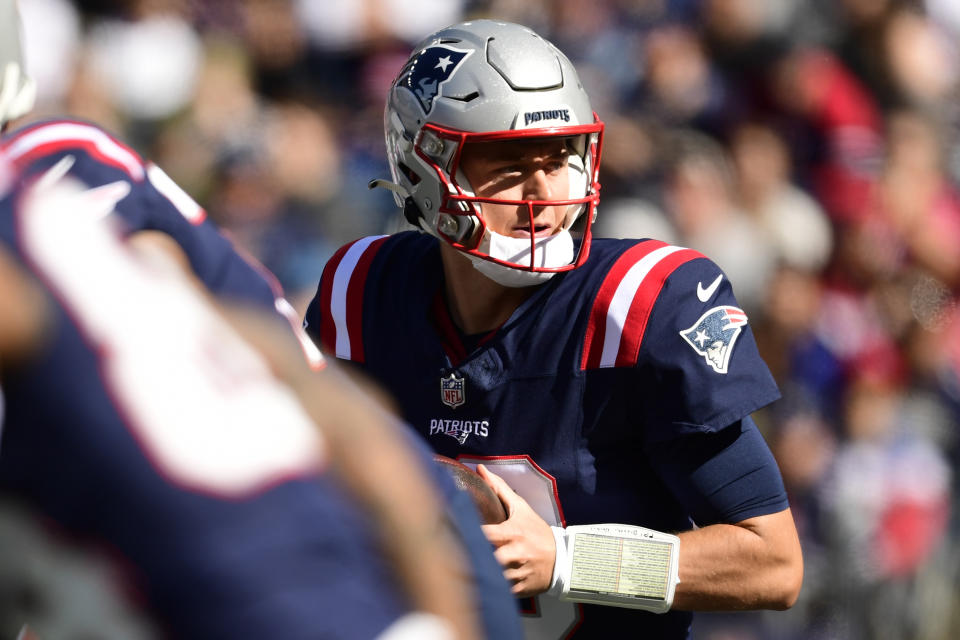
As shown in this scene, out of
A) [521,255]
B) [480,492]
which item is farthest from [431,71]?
[480,492]

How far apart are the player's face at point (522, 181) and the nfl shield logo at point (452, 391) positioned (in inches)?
12.1

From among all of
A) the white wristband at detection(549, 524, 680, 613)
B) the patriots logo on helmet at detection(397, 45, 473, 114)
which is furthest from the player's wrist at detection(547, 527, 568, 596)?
the patriots logo on helmet at detection(397, 45, 473, 114)

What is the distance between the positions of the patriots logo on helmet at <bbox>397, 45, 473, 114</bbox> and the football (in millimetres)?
827

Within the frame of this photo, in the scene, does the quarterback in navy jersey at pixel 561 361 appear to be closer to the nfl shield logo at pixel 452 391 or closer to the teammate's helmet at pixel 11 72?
the nfl shield logo at pixel 452 391

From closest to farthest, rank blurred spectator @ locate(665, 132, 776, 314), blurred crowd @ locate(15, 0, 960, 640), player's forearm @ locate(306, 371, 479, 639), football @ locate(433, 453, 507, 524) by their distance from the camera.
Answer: player's forearm @ locate(306, 371, 479, 639) < football @ locate(433, 453, 507, 524) < blurred crowd @ locate(15, 0, 960, 640) < blurred spectator @ locate(665, 132, 776, 314)

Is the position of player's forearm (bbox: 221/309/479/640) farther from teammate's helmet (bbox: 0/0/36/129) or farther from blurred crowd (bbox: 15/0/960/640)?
blurred crowd (bbox: 15/0/960/640)

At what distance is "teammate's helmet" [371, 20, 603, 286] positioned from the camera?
7.57 feet

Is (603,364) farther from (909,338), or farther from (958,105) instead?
(958,105)

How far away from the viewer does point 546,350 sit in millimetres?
2281

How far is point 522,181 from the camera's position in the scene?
93.4 inches

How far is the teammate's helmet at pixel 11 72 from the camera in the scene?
1.50 meters

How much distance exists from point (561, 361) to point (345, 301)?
0.56 m

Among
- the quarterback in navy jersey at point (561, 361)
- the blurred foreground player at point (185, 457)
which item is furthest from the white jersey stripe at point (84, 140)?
the quarterback in navy jersey at point (561, 361)

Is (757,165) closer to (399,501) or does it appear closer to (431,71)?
(431,71)
